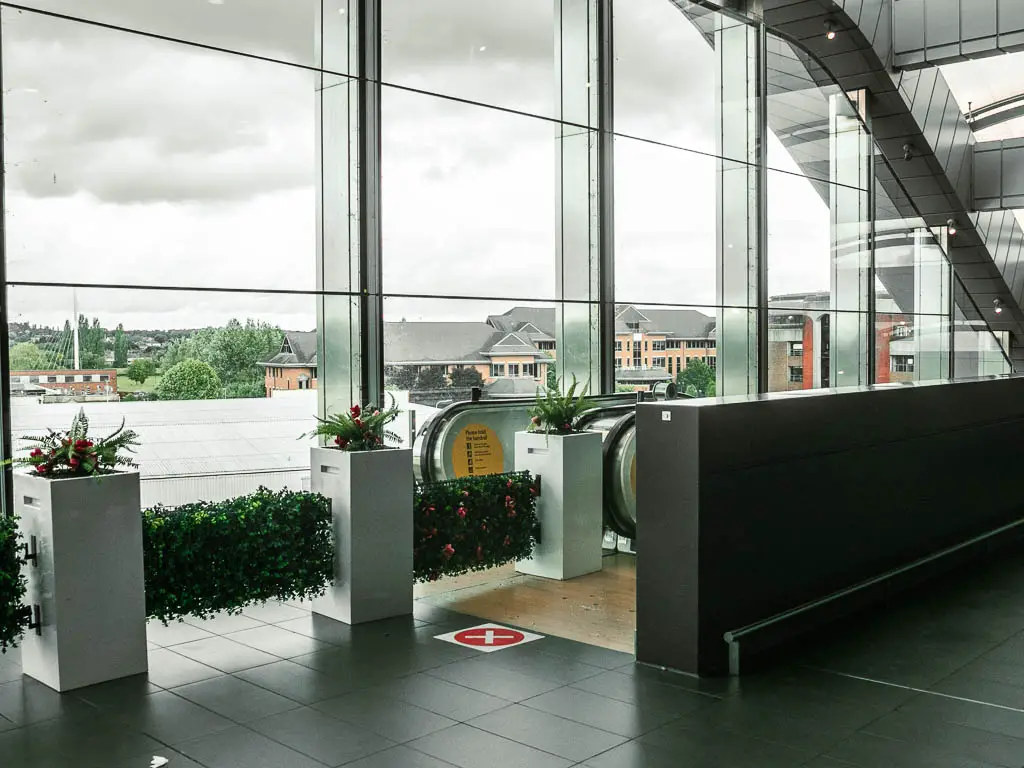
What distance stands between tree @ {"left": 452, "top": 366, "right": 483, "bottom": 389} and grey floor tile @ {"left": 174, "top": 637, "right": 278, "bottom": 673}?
436cm

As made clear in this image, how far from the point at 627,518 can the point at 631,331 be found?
3451 millimetres

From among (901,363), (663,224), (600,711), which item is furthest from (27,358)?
(901,363)

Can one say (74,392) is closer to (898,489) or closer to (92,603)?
(92,603)

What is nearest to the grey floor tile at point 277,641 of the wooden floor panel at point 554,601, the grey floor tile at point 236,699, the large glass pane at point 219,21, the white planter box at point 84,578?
the grey floor tile at point 236,699

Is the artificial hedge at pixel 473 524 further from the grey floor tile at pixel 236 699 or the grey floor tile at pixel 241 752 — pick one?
the grey floor tile at pixel 241 752

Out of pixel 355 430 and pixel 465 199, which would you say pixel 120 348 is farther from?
pixel 465 199

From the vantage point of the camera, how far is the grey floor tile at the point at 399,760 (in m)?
4.37

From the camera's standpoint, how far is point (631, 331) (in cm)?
1196

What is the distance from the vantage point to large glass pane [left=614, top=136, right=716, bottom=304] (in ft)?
39.0

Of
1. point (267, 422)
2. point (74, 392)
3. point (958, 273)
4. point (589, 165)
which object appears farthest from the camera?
point (958, 273)

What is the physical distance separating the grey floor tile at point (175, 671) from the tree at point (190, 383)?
2.60 meters

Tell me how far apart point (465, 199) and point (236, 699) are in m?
6.25

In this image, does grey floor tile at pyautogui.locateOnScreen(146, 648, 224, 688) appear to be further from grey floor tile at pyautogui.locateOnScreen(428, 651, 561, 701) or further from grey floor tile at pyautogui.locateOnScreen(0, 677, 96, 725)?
grey floor tile at pyautogui.locateOnScreen(428, 651, 561, 701)

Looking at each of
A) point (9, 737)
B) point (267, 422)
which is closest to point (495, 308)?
point (267, 422)
